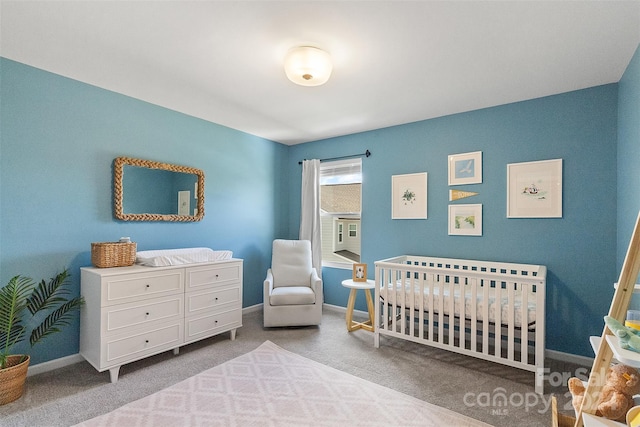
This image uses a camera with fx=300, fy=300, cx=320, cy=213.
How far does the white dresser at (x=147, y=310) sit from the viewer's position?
2.26m

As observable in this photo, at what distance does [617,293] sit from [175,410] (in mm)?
2451

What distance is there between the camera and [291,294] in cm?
337

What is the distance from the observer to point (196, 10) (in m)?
1.68

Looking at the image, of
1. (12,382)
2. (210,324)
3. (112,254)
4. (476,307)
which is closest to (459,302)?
(476,307)

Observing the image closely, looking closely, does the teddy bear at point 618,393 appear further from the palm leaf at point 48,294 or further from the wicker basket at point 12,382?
the palm leaf at point 48,294

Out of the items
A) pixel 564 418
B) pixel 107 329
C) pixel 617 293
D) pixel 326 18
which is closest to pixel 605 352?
pixel 617 293

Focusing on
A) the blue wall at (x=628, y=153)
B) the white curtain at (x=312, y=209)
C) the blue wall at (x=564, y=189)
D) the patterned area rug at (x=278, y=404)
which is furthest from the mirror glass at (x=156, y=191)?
the blue wall at (x=628, y=153)

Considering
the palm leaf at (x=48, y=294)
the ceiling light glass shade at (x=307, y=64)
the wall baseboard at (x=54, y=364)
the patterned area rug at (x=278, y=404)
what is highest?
the ceiling light glass shade at (x=307, y=64)

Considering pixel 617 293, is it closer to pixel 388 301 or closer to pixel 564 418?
pixel 564 418

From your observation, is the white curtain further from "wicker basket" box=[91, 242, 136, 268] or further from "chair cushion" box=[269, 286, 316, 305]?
"wicker basket" box=[91, 242, 136, 268]

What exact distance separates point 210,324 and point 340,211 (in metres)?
2.22

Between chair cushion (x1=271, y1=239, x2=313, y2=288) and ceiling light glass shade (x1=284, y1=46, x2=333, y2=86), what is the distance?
2259 mm

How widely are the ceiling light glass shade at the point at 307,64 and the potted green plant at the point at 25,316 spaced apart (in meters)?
2.40

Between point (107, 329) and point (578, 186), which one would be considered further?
point (578, 186)
